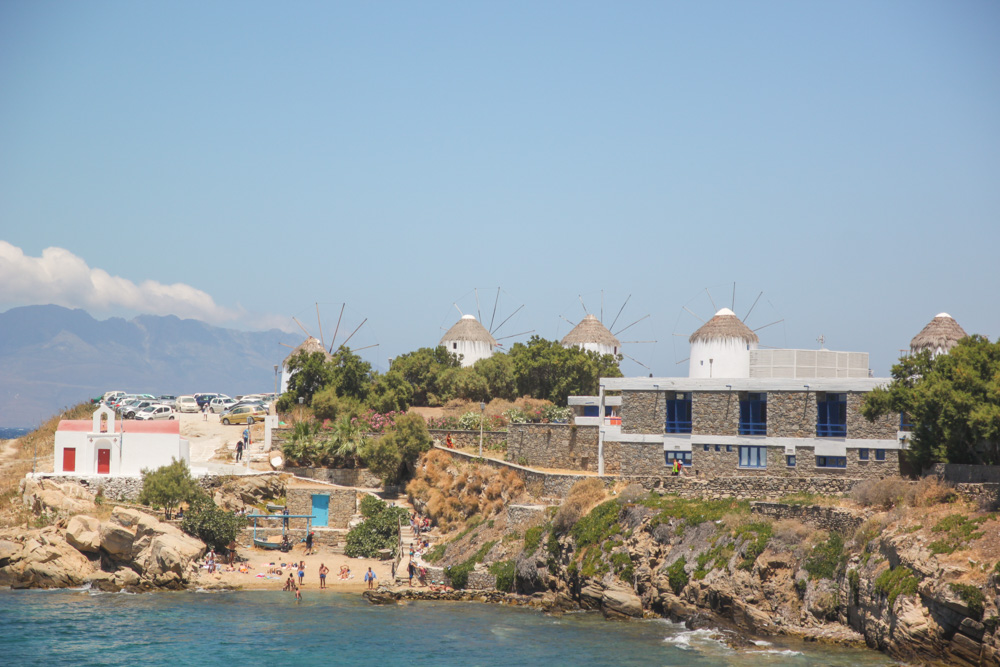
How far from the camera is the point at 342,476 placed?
6322 centimetres

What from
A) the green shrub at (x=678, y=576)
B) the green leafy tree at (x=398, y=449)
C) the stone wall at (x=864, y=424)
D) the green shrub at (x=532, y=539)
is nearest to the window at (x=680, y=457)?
the green shrub at (x=532, y=539)

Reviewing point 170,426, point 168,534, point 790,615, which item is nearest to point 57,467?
point 170,426

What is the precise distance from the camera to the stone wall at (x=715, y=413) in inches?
1986

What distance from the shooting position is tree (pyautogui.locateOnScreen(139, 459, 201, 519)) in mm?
53344

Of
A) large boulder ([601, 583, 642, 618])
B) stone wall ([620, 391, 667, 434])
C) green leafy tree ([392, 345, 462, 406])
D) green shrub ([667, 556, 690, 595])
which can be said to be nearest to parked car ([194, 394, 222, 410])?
green leafy tree ([392, 345, 462, 406])

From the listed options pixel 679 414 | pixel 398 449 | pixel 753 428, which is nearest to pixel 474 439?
pixel 398 449

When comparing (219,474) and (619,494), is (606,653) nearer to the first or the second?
(619,494)

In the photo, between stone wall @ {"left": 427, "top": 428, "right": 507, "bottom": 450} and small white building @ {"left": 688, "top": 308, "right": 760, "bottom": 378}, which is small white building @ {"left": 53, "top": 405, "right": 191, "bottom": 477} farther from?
small white building @ {"left": 688, "top": 308, "right": 760, "bottom": 378}

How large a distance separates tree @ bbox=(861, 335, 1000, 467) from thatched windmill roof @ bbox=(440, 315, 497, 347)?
51.8 metres

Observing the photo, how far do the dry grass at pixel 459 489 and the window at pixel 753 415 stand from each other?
1327 centimetres

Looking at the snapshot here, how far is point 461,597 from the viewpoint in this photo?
4806cm

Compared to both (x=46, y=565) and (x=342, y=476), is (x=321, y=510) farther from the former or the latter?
(x=46, y=565)

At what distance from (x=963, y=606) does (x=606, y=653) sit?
1322 centimetres

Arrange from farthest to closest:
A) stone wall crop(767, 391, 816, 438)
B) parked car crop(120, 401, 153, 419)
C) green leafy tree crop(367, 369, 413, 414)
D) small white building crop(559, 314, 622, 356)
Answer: small white building crop(559, 314, 622, 356), parked car crop(120, 401, 153, 419), green leafy tree crop(367, 369, 413, 414), stone wall crop(767, 391, 816, 438)
